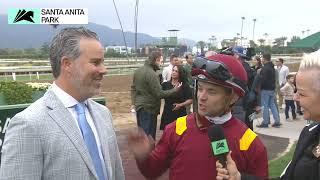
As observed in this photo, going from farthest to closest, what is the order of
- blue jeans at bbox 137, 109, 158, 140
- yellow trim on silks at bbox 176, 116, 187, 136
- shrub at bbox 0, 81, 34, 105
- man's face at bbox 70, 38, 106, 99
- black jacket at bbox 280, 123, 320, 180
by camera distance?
1. shrub at bbox 0, 81, 34, 105
2. blue jeans at bbox 137, 109, 158, 140
3. yellow trim on silks at bbox 176, 116, 187, 136
4. man's face at bbox 70, 38, 106, 99
5. black jacket at bbox 280, 123, 320, 180

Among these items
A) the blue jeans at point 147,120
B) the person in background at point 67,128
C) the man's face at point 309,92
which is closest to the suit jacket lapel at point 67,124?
the person in background at point 67,128

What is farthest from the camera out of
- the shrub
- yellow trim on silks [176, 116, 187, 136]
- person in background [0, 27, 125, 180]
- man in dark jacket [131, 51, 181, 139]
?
the shrub

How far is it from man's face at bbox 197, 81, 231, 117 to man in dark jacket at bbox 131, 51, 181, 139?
209 inches

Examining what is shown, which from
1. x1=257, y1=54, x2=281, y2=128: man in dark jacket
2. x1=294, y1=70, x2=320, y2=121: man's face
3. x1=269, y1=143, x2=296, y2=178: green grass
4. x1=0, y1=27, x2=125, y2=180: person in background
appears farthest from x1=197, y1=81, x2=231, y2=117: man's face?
x1=257, y1=54, x2=281, y2=128: man in dark jacket

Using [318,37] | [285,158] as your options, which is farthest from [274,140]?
[318,37]

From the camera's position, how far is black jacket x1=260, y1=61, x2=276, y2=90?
40.2 feet

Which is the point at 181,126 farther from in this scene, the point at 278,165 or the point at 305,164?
the point at 278,165

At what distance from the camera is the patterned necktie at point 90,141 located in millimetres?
2510

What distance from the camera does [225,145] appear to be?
2422mm

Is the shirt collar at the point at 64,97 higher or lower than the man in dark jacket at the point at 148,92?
higher

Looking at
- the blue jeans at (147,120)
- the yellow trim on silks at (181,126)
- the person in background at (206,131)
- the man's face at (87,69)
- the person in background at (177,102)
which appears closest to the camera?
the man's face at (87,69)

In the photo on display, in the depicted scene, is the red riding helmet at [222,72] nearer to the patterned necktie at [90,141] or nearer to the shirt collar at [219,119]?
the shirt collar at [219,119]

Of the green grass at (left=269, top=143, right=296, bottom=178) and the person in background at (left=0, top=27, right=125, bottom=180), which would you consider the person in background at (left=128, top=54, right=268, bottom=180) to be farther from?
the green grass at (left=269, top=143, right=296, bottom=178)

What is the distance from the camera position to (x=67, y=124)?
2.41 metres
